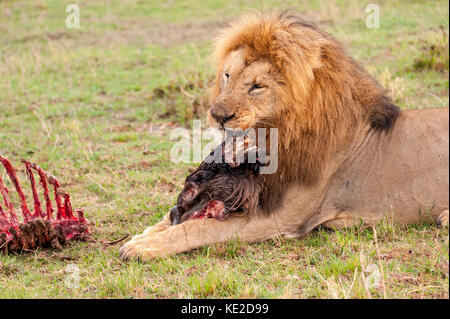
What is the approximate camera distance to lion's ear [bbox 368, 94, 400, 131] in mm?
4578

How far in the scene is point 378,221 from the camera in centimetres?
452

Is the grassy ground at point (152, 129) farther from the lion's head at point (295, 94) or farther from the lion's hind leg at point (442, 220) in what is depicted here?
the lion's head at point (295, 94)

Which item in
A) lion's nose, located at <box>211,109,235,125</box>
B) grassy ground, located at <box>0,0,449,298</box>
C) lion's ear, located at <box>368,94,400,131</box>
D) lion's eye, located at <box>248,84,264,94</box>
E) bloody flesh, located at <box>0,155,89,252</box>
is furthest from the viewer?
lion's ear, located at <box>368,94,400,131</box>

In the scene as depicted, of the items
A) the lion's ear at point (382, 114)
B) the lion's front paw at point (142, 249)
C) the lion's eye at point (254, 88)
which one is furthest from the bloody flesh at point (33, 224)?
the lion's ear at point (382, 114)

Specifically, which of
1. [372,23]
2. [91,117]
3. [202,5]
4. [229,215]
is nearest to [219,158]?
[229,215]

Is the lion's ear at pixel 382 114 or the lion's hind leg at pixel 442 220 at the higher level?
the lion's ear at pixel 382 114

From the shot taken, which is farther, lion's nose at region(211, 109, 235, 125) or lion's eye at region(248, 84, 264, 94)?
lion's eye at region(248, 84, 264, 94)

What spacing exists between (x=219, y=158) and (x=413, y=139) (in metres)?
1.39

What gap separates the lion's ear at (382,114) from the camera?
4578 millimetres

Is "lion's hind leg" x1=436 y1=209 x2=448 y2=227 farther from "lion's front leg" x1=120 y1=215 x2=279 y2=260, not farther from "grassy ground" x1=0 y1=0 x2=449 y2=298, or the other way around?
"lion's front leg" x1=120 y1=215 x2=279 y2=260

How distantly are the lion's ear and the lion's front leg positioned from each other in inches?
41.7

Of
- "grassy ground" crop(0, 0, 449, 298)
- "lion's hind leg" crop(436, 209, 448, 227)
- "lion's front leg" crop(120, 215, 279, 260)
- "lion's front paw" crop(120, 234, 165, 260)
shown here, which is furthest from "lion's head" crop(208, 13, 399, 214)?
"lion's front paw" crop(120, 234, 165, 260)

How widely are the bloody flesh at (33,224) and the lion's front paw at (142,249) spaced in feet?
1.85

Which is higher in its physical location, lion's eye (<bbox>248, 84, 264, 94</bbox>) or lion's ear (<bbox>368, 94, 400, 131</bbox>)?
lion's eye (<bbox>248, 84, 264, 94</bbox>)
